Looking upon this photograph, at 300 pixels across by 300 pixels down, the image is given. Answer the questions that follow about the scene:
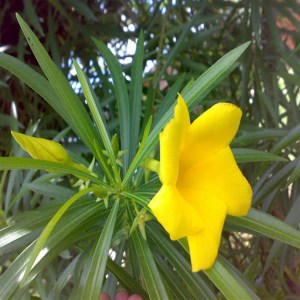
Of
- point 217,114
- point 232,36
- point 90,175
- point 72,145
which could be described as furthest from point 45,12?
point 217,114

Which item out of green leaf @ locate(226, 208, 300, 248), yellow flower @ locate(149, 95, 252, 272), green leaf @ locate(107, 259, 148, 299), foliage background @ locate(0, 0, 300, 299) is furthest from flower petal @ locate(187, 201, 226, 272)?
foliage background @ locate(0, 0, 300, 299)

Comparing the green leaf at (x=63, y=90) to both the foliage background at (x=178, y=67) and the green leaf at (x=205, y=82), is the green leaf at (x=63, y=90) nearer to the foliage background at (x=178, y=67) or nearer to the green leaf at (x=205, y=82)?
the green leaf at (x=205, y=82)

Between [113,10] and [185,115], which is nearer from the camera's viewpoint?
[185,115]

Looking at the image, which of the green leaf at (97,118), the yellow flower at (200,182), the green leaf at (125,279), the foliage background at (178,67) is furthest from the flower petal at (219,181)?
the foliage background at (178,67)

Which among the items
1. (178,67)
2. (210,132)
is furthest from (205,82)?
(178,67)

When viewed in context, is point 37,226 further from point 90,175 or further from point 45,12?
point 45,12

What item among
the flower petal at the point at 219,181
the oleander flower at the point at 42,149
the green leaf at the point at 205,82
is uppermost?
the oleander flower at the point at 42,149

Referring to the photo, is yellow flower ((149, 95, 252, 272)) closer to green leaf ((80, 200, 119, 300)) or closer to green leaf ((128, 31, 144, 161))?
green leaf ((80, 200, 119, 300))
